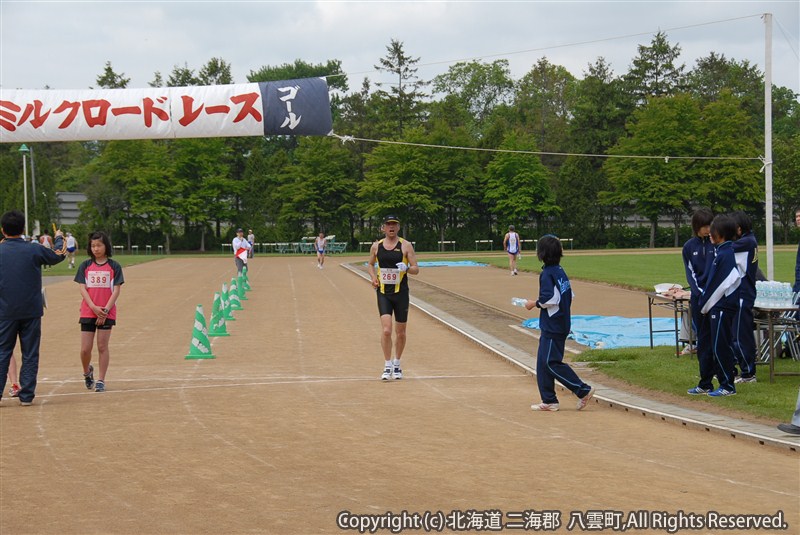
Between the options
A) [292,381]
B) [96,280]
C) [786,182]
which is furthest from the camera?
[786,182]

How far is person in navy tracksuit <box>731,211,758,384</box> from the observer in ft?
34.7

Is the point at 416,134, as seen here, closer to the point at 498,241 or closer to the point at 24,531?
the point at 498,241

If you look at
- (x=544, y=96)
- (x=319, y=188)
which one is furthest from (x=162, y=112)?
(x=544, y=96)

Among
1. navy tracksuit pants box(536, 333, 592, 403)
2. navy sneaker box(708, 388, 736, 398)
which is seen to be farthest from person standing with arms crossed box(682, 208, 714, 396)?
navy tracksuit pants box(536, 333, 592, 403)

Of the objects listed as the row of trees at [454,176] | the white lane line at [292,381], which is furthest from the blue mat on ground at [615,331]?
the row of trees at [454,176]

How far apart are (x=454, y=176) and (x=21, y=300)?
234 feet

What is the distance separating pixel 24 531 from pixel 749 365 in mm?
8401

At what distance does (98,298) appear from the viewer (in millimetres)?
11445

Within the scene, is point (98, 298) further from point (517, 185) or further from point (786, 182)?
point (786, 182)

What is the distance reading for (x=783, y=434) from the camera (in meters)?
8.16

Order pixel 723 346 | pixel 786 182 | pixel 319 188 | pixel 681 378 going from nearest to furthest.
Result: pixel 723 346 → pixel 681 378 → pixel 786 182 → pixel 319 188

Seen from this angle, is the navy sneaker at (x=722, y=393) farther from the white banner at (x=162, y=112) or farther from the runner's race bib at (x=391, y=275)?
the white banner at (x=162, y=112)

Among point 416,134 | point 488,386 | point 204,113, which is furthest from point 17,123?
point 416,134

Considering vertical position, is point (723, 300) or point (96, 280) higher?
point (96, 280)
